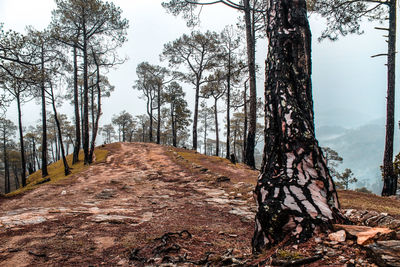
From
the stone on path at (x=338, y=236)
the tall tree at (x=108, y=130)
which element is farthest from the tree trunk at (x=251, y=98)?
the tall tree at (x=108, y=130)

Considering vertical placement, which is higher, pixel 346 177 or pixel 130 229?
pixel 130 229

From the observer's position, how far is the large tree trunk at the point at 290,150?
2.03 metres

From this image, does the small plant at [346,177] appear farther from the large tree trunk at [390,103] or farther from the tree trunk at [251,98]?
the tree trunk at [251,98]

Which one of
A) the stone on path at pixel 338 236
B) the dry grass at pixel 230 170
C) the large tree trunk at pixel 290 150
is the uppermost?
the large tree trunk at pixel 290 150

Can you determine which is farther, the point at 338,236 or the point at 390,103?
the point at 390,103

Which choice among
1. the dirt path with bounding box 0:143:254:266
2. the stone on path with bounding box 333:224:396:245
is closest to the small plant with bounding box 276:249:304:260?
the stone on path with bounding box 333:224:396:245

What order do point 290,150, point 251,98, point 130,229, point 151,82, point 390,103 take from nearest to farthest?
1. point 290,150
2. point 130,229
3. point 390,103
4. point 251,98
5. point 151,82

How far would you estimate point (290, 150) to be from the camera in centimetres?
246

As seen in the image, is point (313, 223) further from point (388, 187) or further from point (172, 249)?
point (388, 187)

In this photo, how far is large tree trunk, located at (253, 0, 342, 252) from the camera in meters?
2.03

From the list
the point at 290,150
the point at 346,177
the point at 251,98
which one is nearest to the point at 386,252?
the point at 290,150

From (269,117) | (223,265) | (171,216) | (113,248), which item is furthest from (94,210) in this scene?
(269,117)

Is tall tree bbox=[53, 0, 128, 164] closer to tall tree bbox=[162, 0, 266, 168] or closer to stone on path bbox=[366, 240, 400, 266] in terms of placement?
tall tree bbox=[162, 0, 266, 168]

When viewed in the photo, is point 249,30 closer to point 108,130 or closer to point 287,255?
point 287,255
